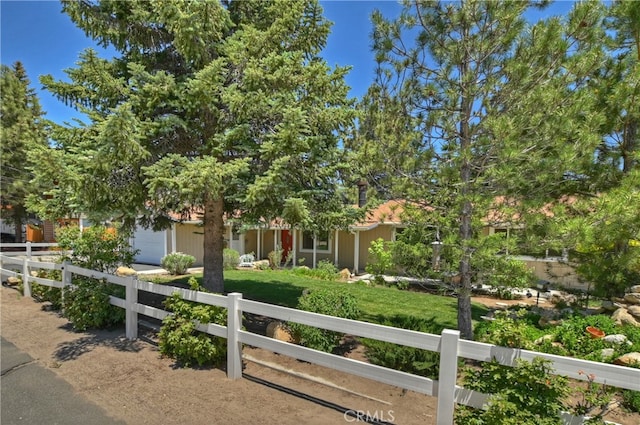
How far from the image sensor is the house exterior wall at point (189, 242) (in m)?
17.9

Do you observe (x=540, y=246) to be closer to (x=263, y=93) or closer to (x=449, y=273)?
(x=449, y=273)

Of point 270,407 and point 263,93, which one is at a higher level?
point 263,93

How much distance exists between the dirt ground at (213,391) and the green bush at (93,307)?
566mm

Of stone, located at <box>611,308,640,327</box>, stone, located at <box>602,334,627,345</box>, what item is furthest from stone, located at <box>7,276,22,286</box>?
stone, located at <box>611,308,640,327</box>

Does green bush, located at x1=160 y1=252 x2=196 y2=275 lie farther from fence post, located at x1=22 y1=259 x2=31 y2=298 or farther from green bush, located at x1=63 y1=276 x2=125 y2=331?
green bush, located at x1=63 y1=276 x2=125 y2=331

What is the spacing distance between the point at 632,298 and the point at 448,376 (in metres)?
7.51

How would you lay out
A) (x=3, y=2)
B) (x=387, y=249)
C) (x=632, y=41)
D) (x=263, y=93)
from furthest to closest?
(x=3, y=2)
(x=632, y=41)
(x=387, y=249)
(x=263, y=93)

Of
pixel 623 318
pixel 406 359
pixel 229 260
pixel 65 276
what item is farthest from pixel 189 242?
pixel 623 318

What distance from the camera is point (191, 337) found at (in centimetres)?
468

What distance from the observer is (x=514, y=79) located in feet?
16.4

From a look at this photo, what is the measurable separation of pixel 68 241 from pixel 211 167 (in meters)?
4.92

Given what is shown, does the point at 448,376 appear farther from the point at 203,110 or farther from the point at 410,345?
the point at 203,110

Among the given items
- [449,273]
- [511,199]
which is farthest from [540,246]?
[449,273]

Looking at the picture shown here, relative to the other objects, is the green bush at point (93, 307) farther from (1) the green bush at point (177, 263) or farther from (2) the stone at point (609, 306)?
(2) the stone at point (609, 306)
